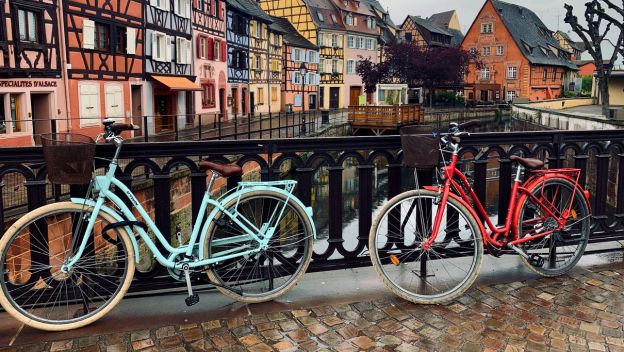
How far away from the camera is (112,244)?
3.33 meters

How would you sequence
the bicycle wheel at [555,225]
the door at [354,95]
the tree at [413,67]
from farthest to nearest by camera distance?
the door at [354,95], the tree at [413,67], the bicycle wheel at [555,225]

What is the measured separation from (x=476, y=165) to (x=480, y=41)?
252 feet

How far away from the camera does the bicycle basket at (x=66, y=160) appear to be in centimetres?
312

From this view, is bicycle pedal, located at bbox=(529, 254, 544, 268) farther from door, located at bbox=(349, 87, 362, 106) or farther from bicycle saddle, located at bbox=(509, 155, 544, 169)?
door, located at bbox=(349, 87, 362, 106)

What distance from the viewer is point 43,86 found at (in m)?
19.2

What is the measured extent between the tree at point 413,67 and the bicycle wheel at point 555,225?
54.7 m

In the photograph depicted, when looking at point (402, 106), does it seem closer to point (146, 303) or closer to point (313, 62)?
point (313, 62)

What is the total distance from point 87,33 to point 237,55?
758 inches

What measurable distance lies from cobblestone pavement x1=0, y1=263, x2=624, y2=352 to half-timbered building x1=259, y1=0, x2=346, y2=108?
54847mm

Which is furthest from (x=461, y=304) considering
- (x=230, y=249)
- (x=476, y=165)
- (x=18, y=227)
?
(x=18, y=227)

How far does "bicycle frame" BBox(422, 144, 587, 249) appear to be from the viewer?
363cm

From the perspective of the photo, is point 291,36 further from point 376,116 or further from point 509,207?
point 509,207

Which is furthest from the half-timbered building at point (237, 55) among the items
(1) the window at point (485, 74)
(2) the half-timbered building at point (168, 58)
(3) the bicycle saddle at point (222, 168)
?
(1) the window at point (485, 74)

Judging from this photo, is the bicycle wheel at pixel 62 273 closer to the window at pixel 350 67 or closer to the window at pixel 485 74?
the window at pixel 350 67
